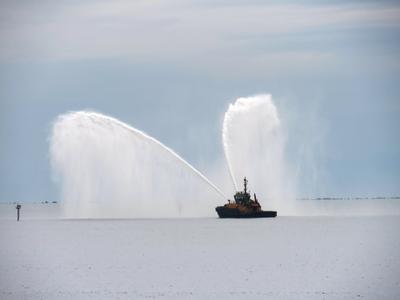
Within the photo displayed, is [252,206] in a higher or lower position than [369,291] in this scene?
higher

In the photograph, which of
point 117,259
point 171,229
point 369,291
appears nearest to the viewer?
point 369,291

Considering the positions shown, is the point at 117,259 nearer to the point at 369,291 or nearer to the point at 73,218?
the point at 369,291

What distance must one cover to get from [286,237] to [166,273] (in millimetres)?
32352

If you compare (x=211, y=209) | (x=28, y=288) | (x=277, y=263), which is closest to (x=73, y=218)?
(x=211, y=209)

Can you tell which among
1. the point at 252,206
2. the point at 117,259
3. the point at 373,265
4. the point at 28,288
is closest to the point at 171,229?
the point at 252,206

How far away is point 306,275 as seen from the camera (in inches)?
2085

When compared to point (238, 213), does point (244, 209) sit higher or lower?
higher

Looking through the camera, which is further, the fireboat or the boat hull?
the boat hull

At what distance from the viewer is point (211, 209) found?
145 metres

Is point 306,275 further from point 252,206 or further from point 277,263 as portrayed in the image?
point 252,206

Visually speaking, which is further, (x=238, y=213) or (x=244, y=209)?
(x=238, y=213)

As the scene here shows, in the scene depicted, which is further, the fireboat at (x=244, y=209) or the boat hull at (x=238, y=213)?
the boat hull at (x=238, y=213)

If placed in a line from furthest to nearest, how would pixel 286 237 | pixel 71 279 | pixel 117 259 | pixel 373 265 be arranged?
pixel 286 237 → pixel 117 259 → pixel 373 265 → pixel 71 279

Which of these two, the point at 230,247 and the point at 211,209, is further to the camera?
the point at 211,209
